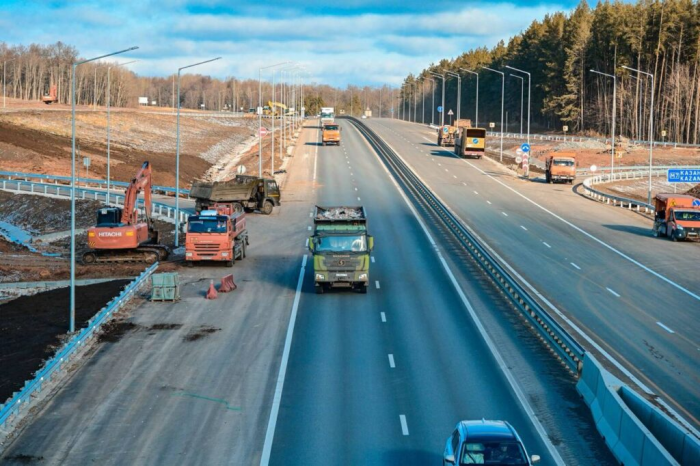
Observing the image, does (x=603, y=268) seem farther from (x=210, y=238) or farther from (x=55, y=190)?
(x=55, y=190)

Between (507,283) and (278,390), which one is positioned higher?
(507,283)

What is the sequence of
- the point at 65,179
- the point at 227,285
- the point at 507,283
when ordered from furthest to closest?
the point at 65,179 < the point at 227,285 < the point at 507,283

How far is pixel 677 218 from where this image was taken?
5178cm

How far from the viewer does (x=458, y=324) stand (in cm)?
3148

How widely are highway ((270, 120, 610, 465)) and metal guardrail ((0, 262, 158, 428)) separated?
627 centimetres

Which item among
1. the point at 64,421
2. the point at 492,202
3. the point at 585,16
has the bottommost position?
the point at 64,421

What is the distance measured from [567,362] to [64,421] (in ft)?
46.2

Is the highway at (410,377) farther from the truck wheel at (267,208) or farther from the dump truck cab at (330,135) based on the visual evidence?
the dump truck cab at (330,135)

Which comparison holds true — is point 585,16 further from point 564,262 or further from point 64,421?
point 64,421

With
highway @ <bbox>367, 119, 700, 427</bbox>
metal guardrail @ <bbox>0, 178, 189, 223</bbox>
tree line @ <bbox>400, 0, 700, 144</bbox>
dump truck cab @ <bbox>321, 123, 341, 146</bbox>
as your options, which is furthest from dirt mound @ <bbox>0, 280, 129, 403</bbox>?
tree line @ <bbox>400, 0, 700, 144</bbox>

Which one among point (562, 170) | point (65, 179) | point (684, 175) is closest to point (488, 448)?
point (684, 175)

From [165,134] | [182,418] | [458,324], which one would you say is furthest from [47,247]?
[165,134]

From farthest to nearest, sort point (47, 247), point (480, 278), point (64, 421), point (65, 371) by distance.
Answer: point (47, 247)
point (480, 278)
point (65, 371)
point (64, 421)

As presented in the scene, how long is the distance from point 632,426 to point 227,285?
22.4 m
